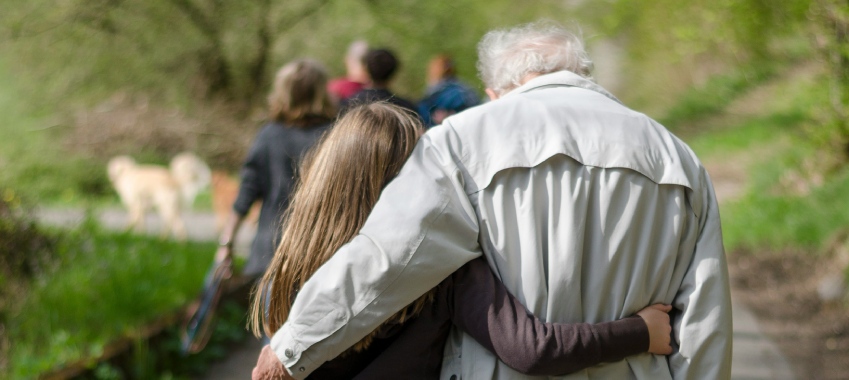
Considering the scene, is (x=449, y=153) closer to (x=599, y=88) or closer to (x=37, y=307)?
(x=599, y=88)

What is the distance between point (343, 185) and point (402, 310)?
1.15 ft

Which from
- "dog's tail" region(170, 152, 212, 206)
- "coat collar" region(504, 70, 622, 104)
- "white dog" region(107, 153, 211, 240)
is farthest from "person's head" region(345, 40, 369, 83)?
"dog's tail" region(170, 152, 212, 206)

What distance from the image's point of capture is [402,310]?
2115 millimetres

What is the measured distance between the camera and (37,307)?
498cm

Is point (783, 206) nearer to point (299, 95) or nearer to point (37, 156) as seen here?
point (299, 95)

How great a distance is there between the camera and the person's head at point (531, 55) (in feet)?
7.86

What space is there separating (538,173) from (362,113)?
497 millimetres

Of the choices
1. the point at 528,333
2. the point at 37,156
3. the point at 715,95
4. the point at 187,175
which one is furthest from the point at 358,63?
the point at 715,95

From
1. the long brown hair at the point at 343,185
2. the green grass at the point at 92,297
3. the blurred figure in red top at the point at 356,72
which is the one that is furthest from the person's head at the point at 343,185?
the blurred figure in red top at the point at 356,72

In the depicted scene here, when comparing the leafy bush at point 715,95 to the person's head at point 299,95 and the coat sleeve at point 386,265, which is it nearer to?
the person's head at point 299,95

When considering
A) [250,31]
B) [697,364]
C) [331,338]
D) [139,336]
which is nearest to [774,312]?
[139,336]

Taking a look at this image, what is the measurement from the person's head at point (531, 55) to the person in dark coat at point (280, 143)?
1977 millimetres

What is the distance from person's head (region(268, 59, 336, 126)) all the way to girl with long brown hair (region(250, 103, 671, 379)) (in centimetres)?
213

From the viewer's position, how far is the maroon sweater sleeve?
2.05m
